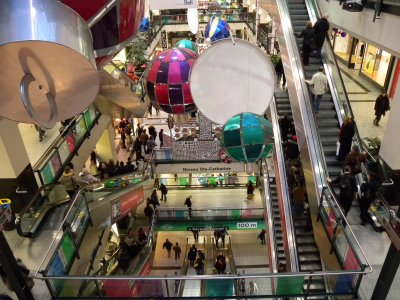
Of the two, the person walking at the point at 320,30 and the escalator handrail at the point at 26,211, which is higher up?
the person walking at the point at 320,30

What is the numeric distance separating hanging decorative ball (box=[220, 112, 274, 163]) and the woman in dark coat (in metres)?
3.57

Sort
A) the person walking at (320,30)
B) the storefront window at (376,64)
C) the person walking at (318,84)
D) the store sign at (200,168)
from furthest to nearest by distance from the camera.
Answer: the storefront window at (376,64) < the store sign at (200,168) < the person walking at (320,30) < the person walking at (318,84)

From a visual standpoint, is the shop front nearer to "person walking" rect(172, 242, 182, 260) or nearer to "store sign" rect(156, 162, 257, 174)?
"store sign" rect(156, 162, 257, 174)

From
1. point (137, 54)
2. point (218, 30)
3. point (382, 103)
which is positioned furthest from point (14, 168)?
point (137, 54)

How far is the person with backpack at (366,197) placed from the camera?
22.8 ft

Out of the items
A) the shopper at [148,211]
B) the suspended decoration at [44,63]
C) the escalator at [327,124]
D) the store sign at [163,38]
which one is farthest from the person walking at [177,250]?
the store sign at [163,38]

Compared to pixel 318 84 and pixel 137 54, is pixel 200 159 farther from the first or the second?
pixel 137 54

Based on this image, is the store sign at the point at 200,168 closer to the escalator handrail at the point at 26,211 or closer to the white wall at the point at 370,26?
the white wall at the point at 370,26

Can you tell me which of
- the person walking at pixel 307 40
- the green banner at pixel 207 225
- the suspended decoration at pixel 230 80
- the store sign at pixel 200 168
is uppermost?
the suspended decoration at pixel 230 80

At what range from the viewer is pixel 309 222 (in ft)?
29.6

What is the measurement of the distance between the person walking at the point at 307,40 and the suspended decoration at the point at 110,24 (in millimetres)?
8622

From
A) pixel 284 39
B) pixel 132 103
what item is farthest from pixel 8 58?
pixel 132 103

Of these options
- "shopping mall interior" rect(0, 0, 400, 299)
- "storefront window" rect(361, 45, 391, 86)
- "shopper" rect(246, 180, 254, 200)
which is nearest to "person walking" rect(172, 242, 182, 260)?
"shopping mall interior" rect(0, 0, 400, 299)

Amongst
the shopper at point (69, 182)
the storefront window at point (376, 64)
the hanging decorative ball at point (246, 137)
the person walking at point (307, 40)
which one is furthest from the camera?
the storefront window at point (376, 64)
